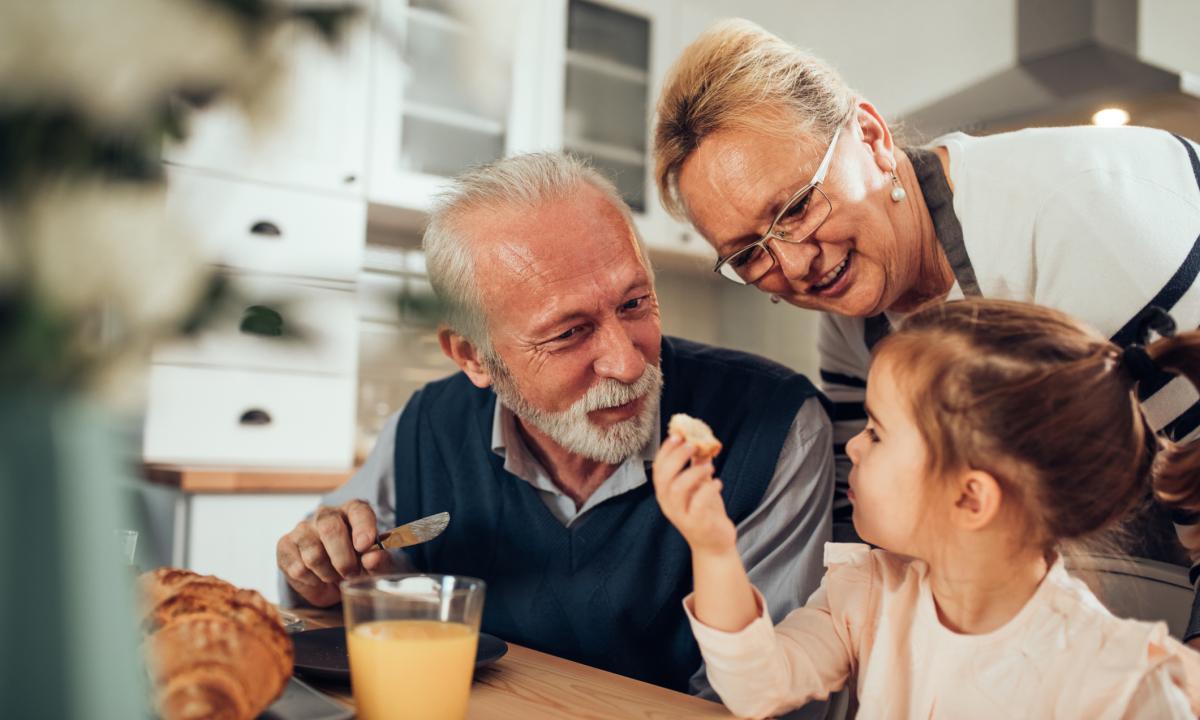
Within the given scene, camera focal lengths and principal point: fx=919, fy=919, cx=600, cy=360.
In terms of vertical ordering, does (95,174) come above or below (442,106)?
below

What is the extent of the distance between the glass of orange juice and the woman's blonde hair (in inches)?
31.0

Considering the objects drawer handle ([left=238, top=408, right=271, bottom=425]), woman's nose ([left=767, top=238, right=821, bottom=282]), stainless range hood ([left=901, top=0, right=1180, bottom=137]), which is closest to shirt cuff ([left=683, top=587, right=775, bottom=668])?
woman's nose ([left=767, top=238, right=821, bottom=282])

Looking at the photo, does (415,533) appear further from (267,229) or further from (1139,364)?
(267,229)

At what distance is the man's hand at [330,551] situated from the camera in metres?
1.16

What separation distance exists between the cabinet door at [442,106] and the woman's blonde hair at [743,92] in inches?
61.6

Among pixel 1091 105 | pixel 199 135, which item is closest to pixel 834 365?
pixel 1091 105

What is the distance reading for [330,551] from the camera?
116cm

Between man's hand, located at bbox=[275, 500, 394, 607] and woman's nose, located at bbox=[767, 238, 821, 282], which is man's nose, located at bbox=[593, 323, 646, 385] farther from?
man's hand, located at bbox=[275, 500, 394, 607]

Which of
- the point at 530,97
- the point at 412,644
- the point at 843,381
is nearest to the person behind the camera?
the point at 412,644

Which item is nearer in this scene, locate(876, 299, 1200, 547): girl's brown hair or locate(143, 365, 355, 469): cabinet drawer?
locate(876, 299, 1200, 547): girl's brown hair

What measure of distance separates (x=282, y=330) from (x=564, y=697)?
2.10ft

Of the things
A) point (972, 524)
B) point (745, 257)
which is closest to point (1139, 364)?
point (972, 524)

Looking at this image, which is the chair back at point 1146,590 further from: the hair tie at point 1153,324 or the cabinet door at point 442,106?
the cabinet door at point 442,106

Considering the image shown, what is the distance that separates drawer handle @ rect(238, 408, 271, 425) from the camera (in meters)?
2.67
